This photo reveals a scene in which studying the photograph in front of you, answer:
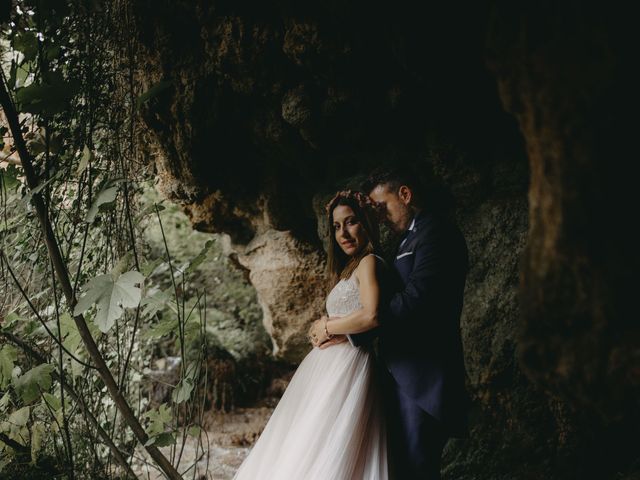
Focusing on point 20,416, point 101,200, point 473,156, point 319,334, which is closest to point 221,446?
point 20,416

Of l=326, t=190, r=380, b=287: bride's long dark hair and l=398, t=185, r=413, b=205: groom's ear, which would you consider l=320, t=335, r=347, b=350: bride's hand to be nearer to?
l=326, t=190, r=380, b=287: bride's long dark hair

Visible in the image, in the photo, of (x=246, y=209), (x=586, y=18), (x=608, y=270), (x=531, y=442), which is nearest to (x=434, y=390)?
(x=531, y=442)

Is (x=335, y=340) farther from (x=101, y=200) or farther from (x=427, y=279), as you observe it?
(x=101, y=200)

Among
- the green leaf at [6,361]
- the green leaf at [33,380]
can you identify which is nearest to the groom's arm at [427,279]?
the green leaf at [33,380]

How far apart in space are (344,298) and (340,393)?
52 centimetres

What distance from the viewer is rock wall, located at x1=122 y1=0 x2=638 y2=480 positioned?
110cm

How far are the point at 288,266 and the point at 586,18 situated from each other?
3489 millimetres

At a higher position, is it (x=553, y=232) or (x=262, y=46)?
(x=262, y=46)

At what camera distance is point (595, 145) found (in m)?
1.06

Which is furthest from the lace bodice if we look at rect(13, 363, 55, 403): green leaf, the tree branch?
rect(13, 363, 55, 403): green leaf

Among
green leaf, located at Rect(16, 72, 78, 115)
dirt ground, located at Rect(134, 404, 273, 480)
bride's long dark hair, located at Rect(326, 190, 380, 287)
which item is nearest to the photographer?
green leaf, located at Rect(16, 72, 78, 115)

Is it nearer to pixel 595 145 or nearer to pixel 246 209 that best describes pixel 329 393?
pixel 595 145

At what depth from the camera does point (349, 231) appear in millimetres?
2709

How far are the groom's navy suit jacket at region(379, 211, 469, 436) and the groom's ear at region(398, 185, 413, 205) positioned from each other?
18 cm
